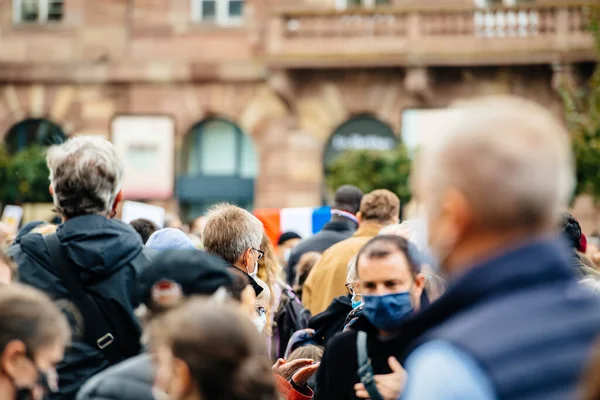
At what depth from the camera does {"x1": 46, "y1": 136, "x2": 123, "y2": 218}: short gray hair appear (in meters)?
4.47

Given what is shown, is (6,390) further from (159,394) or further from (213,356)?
(213,356)

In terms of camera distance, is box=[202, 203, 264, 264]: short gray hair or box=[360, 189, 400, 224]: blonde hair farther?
box=[360, 189, 400, 224]: blonde hair

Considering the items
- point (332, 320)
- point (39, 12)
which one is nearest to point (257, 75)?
point (39, 12)

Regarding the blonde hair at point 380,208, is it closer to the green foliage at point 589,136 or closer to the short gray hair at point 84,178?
the short gray hair at point 84,178

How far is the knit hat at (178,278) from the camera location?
3494 mm

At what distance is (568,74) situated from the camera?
23359 mm

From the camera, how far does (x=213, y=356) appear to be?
281 centimetres

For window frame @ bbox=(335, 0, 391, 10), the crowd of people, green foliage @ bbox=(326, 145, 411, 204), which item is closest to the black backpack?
the crowd of people

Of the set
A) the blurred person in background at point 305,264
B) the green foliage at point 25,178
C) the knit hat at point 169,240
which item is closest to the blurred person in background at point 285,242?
the blurred person in background at point 305,264

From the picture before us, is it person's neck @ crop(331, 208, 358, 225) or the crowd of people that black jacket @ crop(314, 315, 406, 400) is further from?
person's neck @ crop(331, 208, 358, 225)

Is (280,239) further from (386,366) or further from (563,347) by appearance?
(563,347)

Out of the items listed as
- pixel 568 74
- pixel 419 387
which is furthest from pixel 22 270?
pixel 568 74

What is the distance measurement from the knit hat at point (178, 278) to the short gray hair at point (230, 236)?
2.02 metres

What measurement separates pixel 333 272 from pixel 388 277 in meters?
3.81
